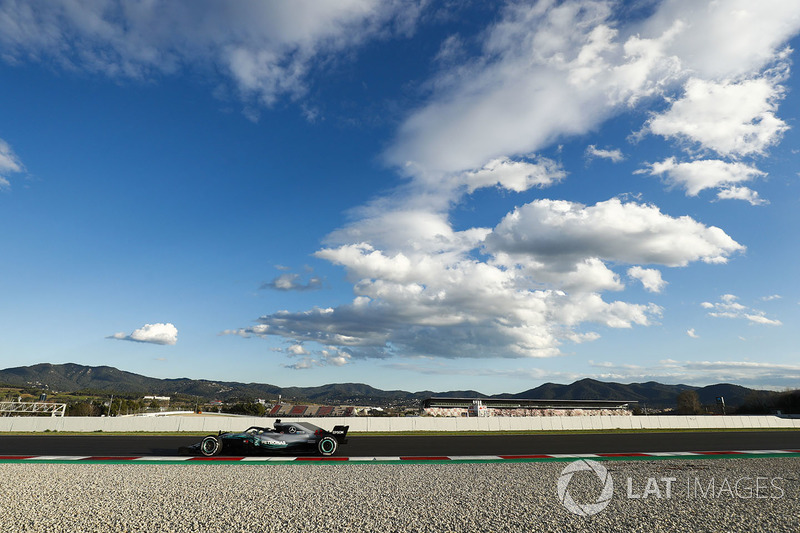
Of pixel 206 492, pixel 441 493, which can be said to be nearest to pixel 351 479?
pixel 441 493

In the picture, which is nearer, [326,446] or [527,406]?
[326,446]

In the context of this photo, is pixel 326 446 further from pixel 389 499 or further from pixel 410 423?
pixel 410 423

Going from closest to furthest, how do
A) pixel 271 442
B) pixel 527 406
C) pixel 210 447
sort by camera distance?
pixel 210 447
pixel 271 442
pixel 527 406

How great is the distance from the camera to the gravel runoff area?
6941 millimetres

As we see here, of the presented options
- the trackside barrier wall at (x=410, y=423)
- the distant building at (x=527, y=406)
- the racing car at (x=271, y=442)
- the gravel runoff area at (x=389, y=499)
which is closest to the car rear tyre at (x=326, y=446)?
the racing car at (x=271, y=442)

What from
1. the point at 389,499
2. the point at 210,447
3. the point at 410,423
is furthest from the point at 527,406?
the point at 389,499

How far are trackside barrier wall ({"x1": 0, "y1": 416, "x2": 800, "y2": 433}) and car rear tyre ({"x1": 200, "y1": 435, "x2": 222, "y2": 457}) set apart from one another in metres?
11.9

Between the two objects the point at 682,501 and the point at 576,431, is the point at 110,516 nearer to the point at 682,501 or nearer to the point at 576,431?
the point at 682,501

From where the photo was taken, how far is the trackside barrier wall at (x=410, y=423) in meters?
28.9

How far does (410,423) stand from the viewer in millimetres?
30531

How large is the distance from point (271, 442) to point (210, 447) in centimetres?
206

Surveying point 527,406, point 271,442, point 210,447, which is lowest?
point 527,406

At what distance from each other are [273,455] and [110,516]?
8679 mm

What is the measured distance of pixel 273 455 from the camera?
51.1ft
